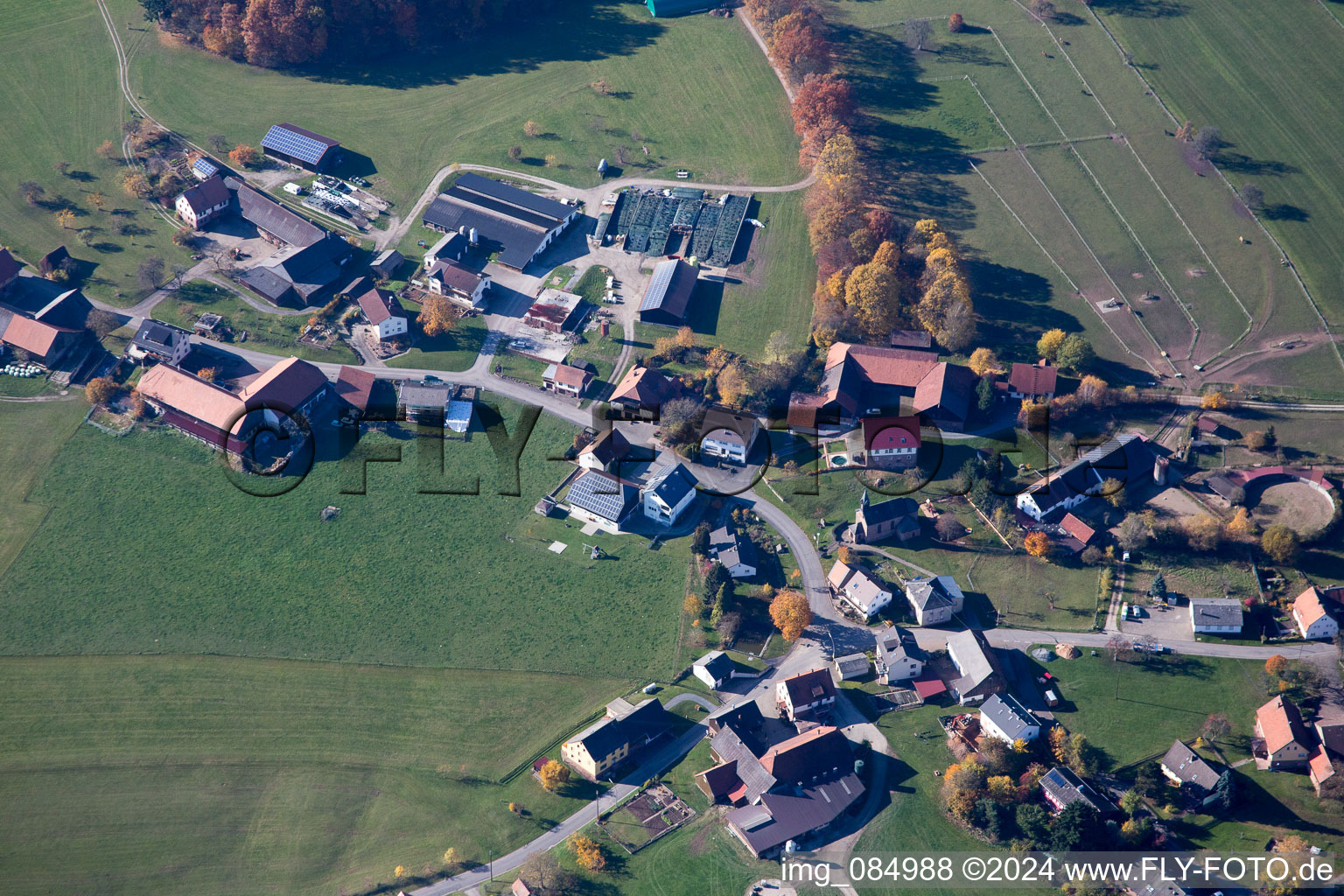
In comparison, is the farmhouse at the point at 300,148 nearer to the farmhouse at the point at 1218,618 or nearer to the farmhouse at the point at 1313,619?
the farmhouse at the point at 1218,618

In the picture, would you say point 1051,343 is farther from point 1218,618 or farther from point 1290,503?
point 1218,618

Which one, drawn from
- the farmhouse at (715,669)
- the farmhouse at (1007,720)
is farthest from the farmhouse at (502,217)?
the farmhouse at (1007,720)

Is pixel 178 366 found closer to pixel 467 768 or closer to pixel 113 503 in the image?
pixel 113 503

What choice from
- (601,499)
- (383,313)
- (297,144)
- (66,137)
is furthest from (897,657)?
(66,137)

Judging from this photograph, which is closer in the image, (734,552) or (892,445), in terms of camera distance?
(734,552)

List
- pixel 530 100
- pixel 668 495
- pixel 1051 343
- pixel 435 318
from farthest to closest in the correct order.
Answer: pixel 530 100
pixel 435 318
pixel 1051 343
pixel 668 495

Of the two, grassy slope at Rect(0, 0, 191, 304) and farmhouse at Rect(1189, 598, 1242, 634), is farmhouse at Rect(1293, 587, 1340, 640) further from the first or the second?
grassy slope at Rect(0, 0, 191, 304)

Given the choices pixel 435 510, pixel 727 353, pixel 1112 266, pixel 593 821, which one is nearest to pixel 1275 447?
pixel 1112 266
